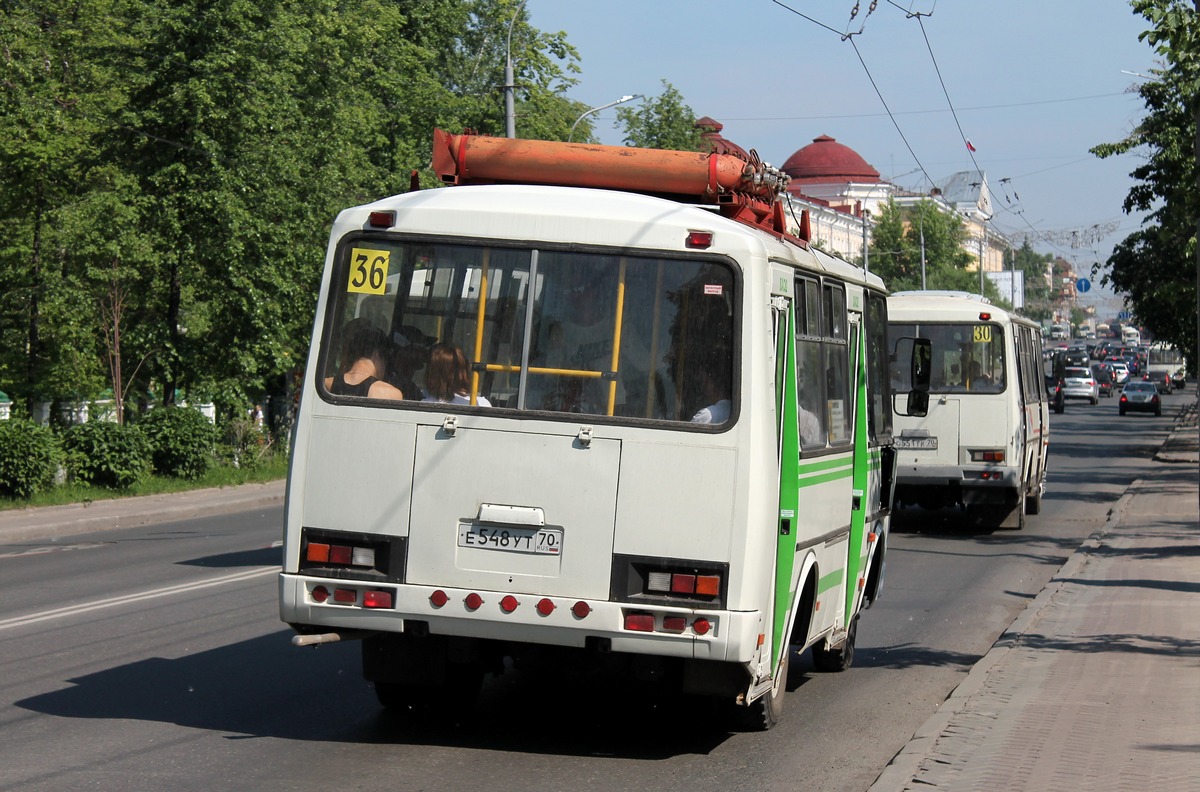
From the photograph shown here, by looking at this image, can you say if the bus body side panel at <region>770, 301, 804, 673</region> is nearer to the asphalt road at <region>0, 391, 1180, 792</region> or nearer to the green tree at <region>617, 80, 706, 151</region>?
the asphalt road at <region>0, 391, 1180, 792</region>

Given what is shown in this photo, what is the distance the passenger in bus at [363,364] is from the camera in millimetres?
6918

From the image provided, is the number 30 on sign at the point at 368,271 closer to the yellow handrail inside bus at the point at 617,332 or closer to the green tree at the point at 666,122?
the yellow handrail inside bus at the point at 617,332

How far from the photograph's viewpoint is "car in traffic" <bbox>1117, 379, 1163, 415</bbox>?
235ft

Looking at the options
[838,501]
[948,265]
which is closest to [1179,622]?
[838,501]

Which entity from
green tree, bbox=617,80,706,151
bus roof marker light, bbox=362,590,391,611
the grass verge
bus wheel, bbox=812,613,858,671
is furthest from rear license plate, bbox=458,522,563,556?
green tree, bbox=617,80,706,151

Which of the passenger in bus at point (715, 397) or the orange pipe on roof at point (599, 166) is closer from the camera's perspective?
the passenger in bus at point (715, 397)

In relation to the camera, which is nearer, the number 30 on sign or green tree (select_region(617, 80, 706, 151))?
the number 30 on sign

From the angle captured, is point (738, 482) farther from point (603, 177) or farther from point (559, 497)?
point (603, 177)

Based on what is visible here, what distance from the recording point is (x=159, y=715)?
7.71 metres

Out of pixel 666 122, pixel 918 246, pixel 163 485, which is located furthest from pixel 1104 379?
pixel 163 485

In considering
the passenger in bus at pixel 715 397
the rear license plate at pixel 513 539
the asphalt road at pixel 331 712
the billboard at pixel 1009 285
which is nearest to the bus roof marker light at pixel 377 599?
the rear license plate at pixel 513 539

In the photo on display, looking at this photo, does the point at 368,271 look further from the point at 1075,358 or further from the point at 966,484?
the point at 1075,358

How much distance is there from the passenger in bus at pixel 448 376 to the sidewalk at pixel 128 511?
1338cm

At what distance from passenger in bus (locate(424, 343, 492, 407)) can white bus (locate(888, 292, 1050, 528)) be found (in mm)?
13513
